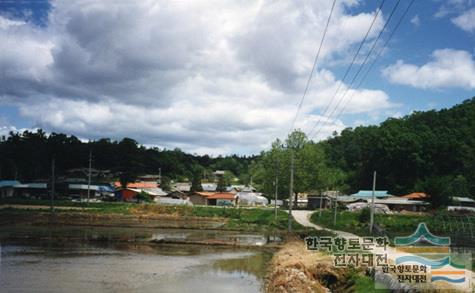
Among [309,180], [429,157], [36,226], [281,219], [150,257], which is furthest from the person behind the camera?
[429,157]

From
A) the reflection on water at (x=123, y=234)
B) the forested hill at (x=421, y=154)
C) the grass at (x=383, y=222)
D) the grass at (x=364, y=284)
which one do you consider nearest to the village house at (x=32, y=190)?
the reflection on water at (x=123, y=234)

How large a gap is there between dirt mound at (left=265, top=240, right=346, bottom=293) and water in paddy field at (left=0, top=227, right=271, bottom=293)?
1504mm

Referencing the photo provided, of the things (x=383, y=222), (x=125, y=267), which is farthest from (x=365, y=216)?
(x=125, y=267)

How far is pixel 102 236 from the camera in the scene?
4316cm

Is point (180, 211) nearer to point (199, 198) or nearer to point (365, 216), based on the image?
point (199, 198)

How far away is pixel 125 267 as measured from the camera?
27062mm

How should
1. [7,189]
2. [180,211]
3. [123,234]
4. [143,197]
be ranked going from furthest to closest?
1. [7,189]
2. [143,197]
3. [180,211]
4. [123,234]

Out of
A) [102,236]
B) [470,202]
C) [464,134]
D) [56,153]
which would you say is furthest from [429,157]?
[56,153]

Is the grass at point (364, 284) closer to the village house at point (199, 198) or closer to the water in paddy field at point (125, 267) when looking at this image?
the water in paddy field at point (125, 267)

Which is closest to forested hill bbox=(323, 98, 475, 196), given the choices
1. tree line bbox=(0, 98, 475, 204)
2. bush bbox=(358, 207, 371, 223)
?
tree line bbox=(0, 98, 475, 204)

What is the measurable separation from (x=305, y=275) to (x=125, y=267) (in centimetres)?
1126

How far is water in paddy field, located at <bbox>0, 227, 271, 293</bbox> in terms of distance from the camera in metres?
21.9

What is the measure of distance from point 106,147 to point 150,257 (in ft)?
335

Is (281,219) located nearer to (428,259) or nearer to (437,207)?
(437,207)
